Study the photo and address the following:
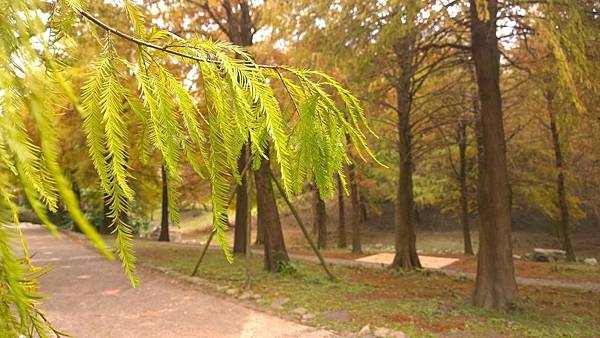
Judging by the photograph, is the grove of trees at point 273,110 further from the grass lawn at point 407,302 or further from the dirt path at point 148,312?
the dirt path at point 148,312

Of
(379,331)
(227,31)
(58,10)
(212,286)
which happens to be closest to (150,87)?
(58,10)

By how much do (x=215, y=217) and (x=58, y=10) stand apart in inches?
35.0

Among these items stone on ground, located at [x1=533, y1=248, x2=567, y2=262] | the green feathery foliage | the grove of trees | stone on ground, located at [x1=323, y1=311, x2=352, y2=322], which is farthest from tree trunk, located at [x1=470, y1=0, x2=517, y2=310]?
stone on ground, located at [x1=533, y1=248, x2=567, y2=262]

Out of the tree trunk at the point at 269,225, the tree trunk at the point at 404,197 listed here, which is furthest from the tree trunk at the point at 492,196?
the tree trunk at the point at 269,225

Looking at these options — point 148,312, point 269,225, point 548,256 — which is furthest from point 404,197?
point 548,256

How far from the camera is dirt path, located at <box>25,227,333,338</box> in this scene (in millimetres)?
5915

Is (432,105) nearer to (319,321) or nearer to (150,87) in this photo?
(319,321)

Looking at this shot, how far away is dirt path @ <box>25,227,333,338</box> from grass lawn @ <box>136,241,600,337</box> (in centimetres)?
55

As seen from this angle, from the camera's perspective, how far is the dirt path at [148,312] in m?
5.92

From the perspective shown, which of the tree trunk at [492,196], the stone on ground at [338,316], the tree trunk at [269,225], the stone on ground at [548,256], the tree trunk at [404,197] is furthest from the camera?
the stone on ground at [548,256]

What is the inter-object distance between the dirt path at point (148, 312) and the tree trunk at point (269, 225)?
2412 millimetres

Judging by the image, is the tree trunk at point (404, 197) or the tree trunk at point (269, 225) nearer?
the tree trunk at point (269, 225)

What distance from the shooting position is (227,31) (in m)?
13.7

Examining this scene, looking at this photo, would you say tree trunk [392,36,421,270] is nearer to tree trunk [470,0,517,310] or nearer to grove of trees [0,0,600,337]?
grove of trees [0,0,600,337]
